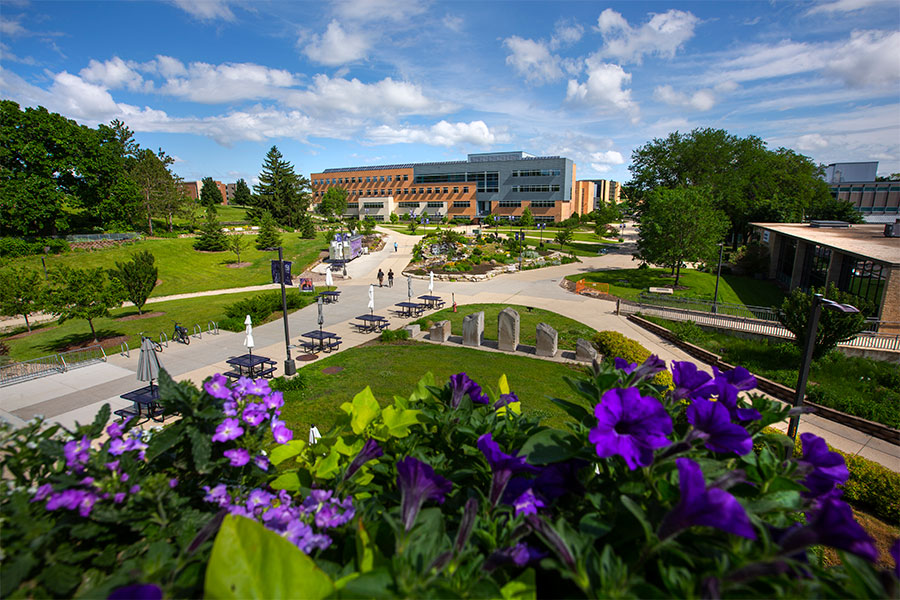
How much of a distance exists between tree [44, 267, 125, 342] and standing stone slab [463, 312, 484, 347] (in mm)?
15757

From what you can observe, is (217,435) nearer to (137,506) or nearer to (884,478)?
(137,506)

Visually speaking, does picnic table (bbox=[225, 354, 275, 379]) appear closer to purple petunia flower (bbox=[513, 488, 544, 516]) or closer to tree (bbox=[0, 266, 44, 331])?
tree (bbox=[0, 266, 44, 331])

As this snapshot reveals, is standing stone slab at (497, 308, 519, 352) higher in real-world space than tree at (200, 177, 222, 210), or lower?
lower

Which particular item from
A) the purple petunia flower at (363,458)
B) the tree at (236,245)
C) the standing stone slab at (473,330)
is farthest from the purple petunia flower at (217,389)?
the tree at (236,245)

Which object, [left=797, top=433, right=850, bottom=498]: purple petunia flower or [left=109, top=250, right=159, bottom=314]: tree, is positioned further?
[left=109, top=250, right=159, bottom=314]: tree

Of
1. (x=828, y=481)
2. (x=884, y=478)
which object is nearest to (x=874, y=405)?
(x=884, y=478)

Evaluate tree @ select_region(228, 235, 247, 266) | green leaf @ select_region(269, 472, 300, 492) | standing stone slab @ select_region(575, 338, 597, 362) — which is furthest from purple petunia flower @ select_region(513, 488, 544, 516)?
tree @ select_region(228, 235, 247, 266)

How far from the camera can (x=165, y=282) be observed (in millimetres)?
32906

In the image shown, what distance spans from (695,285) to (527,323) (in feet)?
64.5

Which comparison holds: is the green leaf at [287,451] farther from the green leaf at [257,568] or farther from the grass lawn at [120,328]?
the grass lawn at [120,328]

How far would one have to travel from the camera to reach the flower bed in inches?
46.6

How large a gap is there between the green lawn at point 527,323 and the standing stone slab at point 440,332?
68.4 inches

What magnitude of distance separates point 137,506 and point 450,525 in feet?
3.98

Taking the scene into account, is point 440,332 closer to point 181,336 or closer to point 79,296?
point 181,336
